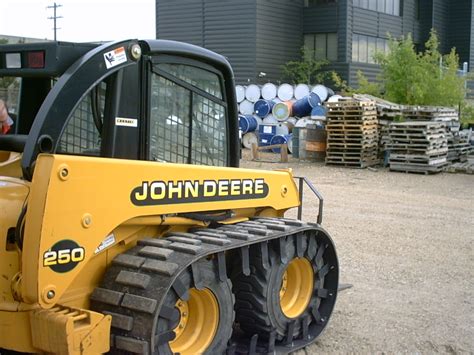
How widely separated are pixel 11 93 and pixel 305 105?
21.9 meters

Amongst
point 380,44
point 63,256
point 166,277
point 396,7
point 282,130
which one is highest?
point 396,7

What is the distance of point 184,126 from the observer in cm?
445

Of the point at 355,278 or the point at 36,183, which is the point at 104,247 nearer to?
the point at 36,183

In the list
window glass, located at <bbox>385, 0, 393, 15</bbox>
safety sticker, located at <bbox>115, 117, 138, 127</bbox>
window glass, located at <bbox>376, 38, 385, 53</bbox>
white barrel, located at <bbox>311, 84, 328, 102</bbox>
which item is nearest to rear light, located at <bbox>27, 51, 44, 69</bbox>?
safety sticker, located at <bbox>115, 117, 138, 127</bbox>

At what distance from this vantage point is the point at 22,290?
11.0ft

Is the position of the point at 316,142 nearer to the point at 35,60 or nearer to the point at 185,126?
the point at 185,126

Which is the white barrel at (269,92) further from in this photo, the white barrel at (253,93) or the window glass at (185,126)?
the window glass at (185,126)

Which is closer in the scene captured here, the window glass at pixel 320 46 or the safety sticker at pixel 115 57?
the safety sticker at pixel 115 57

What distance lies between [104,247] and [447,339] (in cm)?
319

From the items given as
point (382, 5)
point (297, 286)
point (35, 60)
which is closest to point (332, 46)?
point (382, 5)

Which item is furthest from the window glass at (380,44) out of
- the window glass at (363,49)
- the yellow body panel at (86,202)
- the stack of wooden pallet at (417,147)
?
the yellow body panel at (86,202)

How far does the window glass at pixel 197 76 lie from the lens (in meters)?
4.28

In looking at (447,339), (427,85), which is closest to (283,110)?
(427,85)

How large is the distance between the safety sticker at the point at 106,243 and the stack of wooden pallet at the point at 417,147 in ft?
48.4
